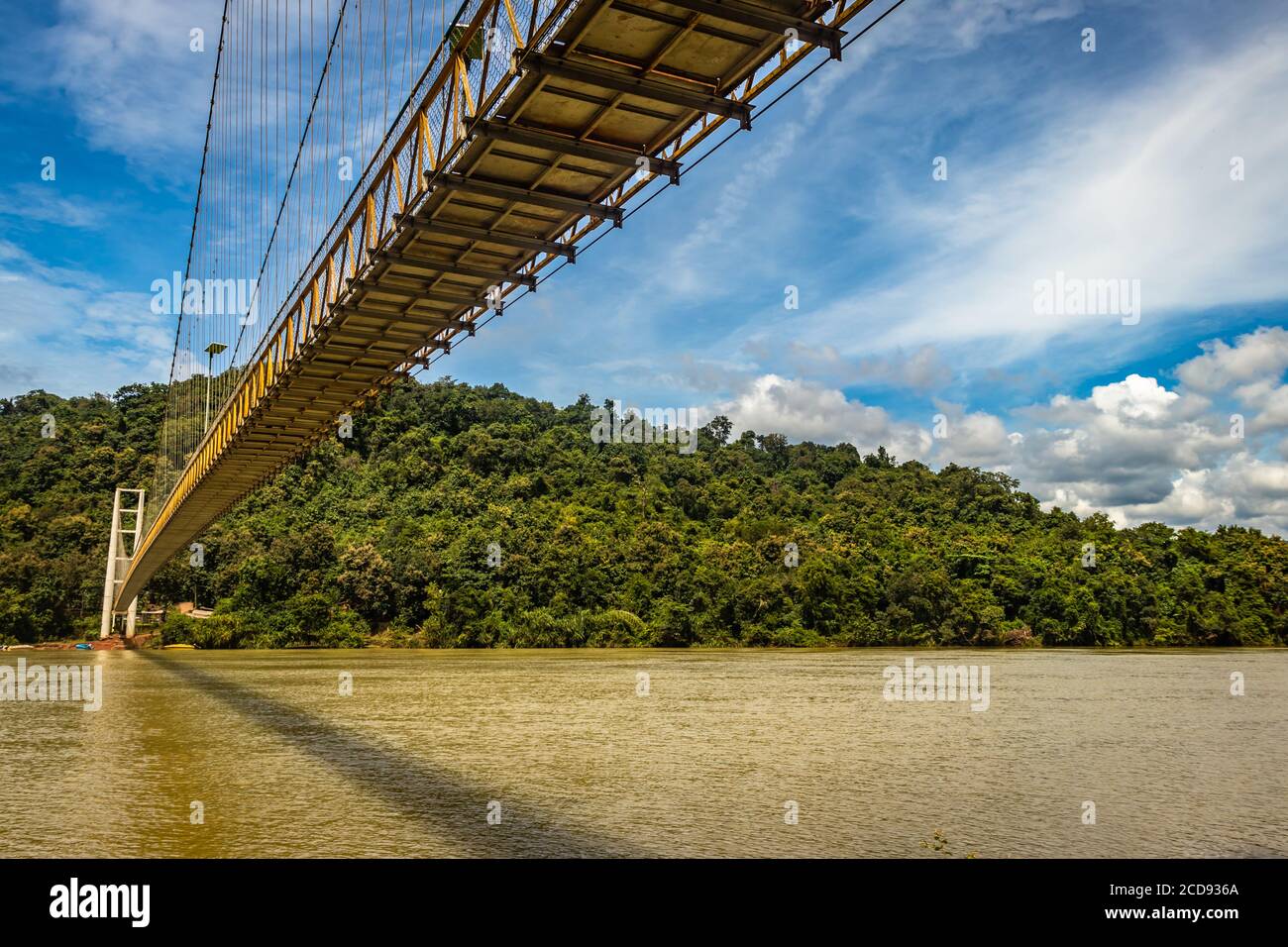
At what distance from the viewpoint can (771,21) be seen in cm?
831

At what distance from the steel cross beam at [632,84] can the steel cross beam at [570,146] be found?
102 cm

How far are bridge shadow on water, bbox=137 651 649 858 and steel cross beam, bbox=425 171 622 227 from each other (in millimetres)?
7556

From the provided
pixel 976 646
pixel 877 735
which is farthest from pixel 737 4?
pixel 976 646

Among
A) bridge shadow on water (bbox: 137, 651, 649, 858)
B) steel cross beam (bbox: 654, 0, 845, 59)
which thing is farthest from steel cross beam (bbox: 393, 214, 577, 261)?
bridge shadow on water (bbox: 137, 651, 649, 858)

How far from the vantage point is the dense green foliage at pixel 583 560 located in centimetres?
6222

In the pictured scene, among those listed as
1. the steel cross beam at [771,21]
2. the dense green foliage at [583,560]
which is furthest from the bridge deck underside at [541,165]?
the dense green foliage at [583,560]

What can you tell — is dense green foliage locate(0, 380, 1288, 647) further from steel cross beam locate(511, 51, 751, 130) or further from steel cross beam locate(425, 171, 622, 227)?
steel cross beam locate(511, 51, 751, 130)

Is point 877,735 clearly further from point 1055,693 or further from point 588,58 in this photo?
point 588,58

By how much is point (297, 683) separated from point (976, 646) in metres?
46.0

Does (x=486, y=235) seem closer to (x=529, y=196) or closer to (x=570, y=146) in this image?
(x=529, y=196)

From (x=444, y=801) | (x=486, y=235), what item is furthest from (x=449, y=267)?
(x=444, y=801)
